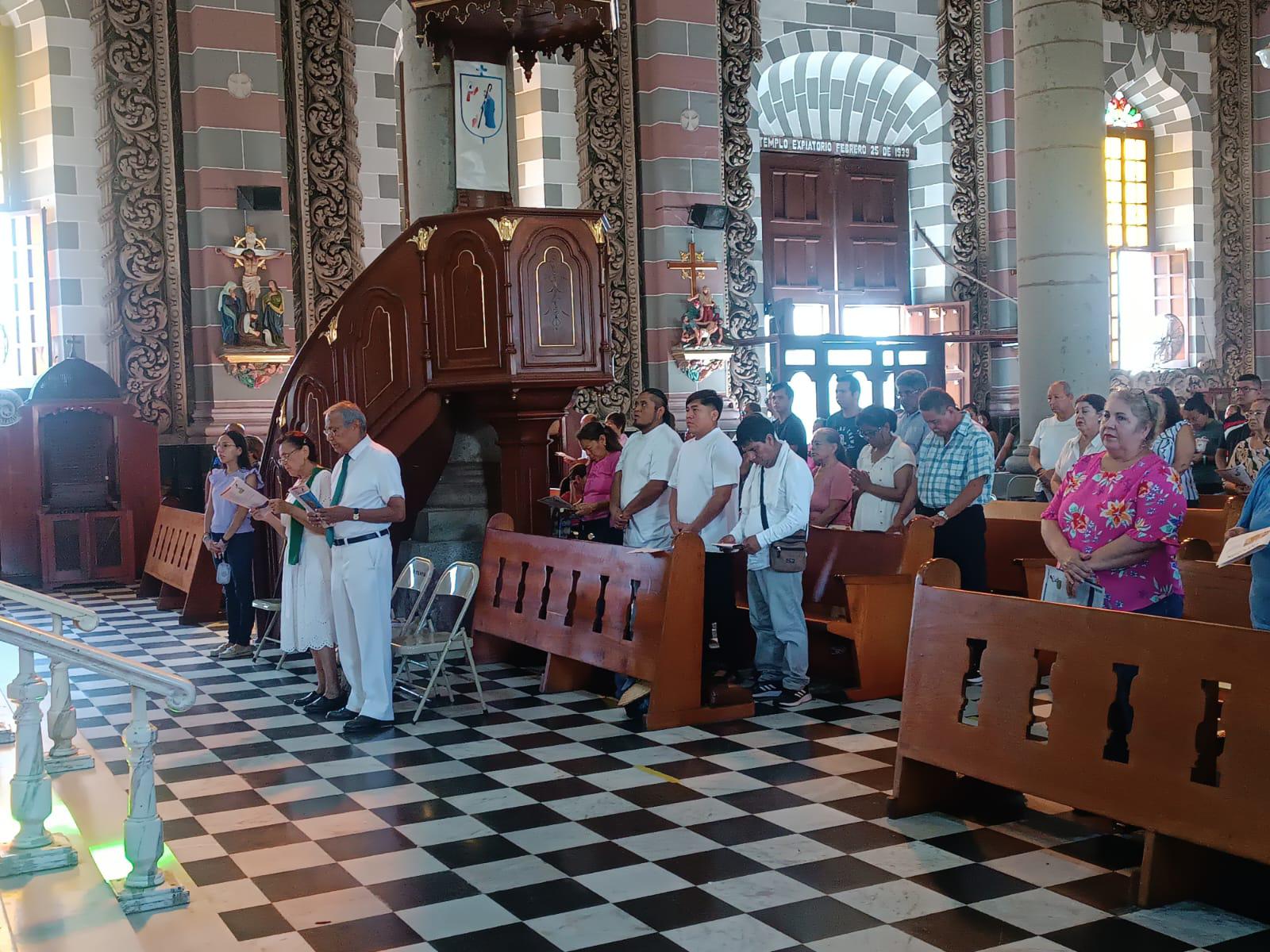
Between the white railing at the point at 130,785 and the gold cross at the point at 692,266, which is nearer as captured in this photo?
the white railing at the point at 130,785

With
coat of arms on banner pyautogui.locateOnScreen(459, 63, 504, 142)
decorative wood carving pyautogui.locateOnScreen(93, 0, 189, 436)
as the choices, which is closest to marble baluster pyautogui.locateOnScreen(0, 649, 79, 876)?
coat of arms on banner pyautogui.locateOnScreen(459, 63, 504, 142)

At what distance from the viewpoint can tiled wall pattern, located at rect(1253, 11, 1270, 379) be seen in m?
19.0

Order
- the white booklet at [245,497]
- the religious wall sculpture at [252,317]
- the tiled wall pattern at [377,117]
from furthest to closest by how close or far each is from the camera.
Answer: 1. the tiled wall pattern at [377,117]
2. the religious wall sculpture at [252,317]
3. the white booklet at [245,497]

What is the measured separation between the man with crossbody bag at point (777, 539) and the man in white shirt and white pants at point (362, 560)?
1.70 metres

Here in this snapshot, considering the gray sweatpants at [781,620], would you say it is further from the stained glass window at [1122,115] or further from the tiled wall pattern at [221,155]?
the stained glass window at [1122,115]

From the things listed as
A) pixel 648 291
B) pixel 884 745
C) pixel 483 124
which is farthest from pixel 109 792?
pixel 648 291

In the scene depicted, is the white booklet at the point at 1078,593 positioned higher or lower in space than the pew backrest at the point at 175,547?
higher

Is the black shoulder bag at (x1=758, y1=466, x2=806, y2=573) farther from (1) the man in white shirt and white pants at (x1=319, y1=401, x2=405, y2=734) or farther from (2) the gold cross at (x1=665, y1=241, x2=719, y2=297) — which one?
(2) the gold cross at (x1=665, y1=241, x2=719, y2=297)

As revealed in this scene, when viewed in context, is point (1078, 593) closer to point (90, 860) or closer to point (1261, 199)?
point (90, 860)

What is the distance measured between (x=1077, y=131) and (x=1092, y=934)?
7455mm

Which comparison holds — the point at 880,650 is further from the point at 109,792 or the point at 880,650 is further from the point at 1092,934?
the point at 109,792

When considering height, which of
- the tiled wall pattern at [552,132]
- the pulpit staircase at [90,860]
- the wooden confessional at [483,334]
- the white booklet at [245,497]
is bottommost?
the pulpit staircase at [90,860]

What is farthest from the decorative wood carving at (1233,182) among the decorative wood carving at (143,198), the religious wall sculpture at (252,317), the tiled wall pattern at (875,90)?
the decorative wood carving at (143,198)

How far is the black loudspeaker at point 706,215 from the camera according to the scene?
583 inches
